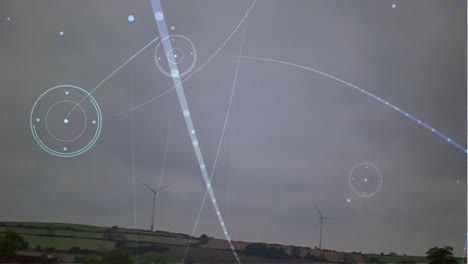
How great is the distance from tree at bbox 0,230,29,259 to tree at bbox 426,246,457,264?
5593 centimetres

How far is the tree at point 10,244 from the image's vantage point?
6969 centimetres

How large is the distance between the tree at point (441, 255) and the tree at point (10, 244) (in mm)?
55932

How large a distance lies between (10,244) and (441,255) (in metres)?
57.7

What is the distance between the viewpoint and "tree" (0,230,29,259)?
229 feet

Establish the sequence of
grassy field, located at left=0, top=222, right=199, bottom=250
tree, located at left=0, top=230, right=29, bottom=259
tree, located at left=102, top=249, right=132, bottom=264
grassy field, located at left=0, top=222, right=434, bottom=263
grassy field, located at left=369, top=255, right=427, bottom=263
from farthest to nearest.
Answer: grassy field, located at left=369, top=255, right=427, bottom=263
grassy field, located at left=0, top=222, right=434, bottom=263
grassy field, located at left=0, top=222, right=199, bottom=250
tree, located at left=0, top=230, right=29, bottom=259
tree, located at left=102, top=249, right=132, bottom=264

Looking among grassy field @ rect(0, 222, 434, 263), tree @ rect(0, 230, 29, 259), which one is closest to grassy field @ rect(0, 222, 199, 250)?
grassy field @ rect(0, 222, 434, 263)

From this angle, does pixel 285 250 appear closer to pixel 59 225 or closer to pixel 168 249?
pixel 168 249

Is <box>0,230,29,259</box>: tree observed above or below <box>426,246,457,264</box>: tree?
below

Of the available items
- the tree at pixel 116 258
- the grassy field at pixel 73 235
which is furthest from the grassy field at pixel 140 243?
the tree at pixel 116 258

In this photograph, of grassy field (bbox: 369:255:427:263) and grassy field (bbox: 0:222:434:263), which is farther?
grassy field (bbox: 369:255:427:263)

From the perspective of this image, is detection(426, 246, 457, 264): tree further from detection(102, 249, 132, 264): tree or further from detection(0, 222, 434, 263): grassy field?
detection(102, 249, 132, 264): tree

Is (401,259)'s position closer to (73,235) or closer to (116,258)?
(116,258)

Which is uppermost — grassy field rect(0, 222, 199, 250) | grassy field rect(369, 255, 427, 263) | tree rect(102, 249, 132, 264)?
grassy field rect(369, 255, 427, 263)

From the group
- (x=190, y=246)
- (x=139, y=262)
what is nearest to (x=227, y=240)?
(x=190, y=246)
